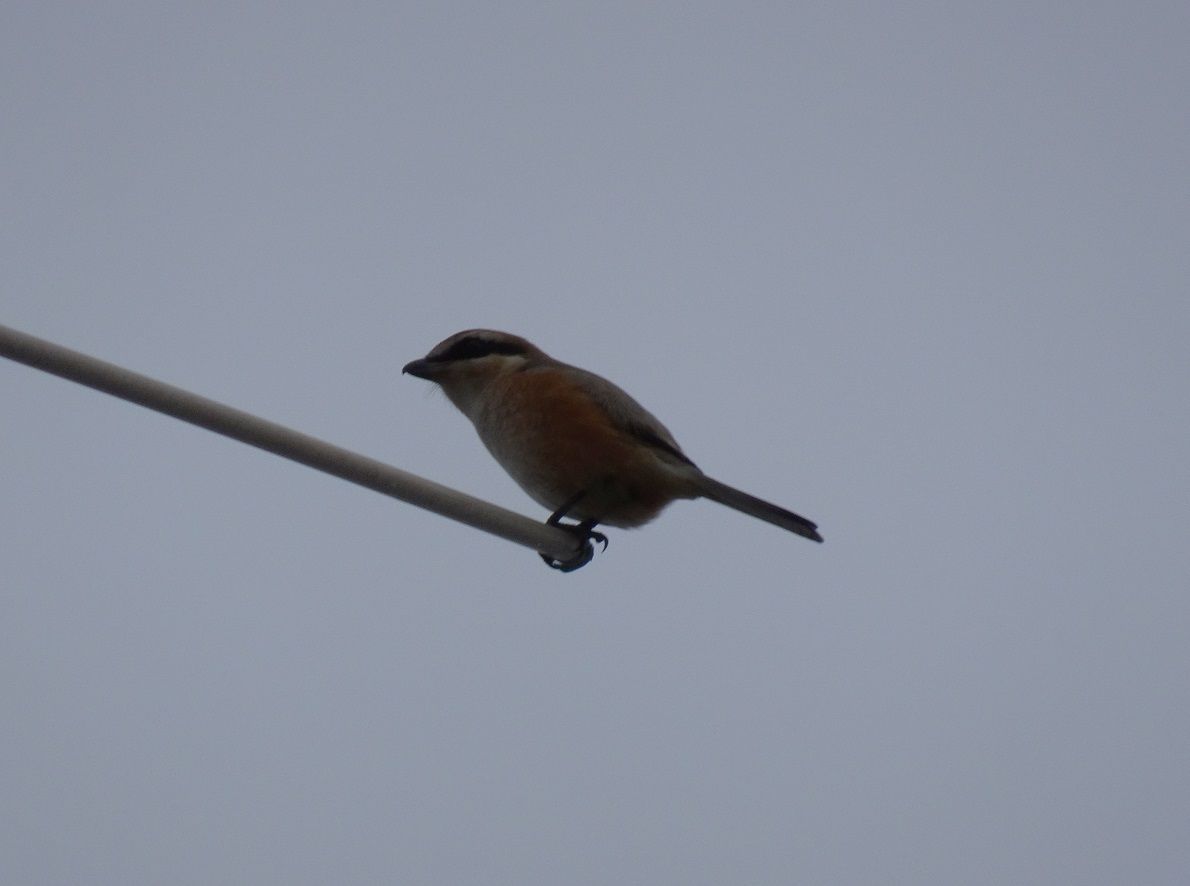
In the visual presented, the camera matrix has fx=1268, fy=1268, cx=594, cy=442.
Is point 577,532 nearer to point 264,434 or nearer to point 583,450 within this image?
point 583,450

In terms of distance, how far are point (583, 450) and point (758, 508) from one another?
0.72 metres

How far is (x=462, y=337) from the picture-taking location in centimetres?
512

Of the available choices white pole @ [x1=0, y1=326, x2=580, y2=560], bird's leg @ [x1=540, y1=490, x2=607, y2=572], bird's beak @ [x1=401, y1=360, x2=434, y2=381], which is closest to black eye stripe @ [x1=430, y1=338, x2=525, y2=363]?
bird's beak @ [x1=401, y1=360, x2=434, y2=381]

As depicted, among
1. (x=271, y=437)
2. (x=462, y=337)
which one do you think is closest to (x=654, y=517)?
(x=462, y=337)

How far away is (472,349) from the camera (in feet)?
16.8

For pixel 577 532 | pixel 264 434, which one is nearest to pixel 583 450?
pixel 577 532

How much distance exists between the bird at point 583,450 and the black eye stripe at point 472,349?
0.49 feet

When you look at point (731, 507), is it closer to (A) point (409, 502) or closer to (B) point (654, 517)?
(B) point (654, 517)

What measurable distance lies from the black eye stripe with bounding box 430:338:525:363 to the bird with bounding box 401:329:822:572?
5.8 inches

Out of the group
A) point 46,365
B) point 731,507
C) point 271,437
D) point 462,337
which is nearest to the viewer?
point 46,365

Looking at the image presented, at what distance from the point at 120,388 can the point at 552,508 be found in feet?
8.15

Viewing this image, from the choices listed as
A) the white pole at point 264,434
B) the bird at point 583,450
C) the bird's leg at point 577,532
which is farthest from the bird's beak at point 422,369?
the white pole at point 264,434

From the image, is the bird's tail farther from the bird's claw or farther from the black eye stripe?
the black eye stripe

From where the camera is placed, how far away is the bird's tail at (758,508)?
4.07m
